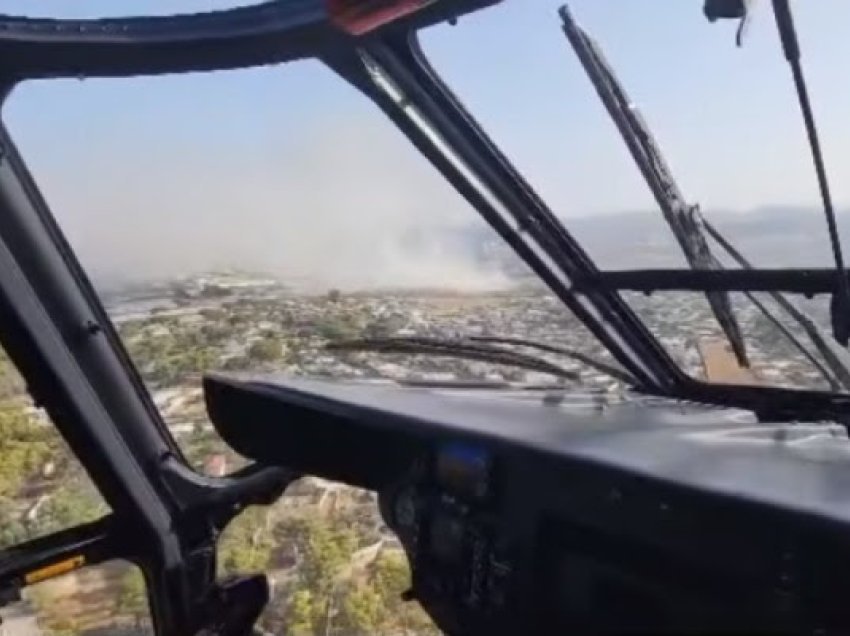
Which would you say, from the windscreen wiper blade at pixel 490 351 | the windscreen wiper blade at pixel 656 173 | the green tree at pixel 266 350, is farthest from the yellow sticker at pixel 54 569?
the windscreen wiper blade at pixel 656 173

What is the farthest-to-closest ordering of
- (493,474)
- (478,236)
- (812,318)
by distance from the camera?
(478,236) < (812,318) < (493,474)

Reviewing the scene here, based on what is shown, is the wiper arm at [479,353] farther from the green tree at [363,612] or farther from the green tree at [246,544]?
the green tree at [363,612]

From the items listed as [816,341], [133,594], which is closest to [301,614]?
[133,594]

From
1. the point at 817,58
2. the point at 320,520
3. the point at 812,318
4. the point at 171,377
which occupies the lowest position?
the point at 320,520

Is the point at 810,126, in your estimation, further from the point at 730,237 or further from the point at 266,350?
the point at 266,350

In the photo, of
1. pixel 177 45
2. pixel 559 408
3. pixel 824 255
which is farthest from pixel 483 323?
pixel 177 45

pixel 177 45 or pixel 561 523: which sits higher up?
pixel 177 45

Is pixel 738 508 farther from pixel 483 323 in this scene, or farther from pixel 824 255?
pixel 483 323
